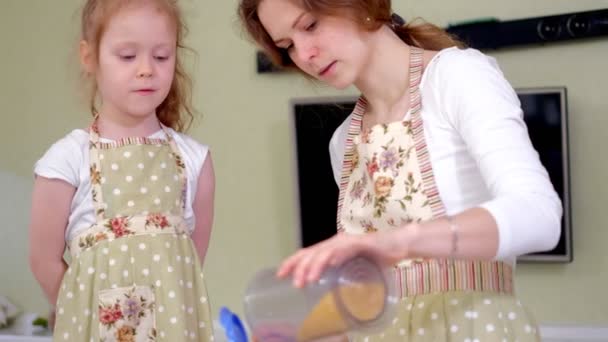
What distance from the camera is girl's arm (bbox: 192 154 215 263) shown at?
1.61 metres

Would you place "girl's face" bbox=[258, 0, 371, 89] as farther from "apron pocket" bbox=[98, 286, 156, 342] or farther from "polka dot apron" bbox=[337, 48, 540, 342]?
"apron pocket" bbox=[98, 286, 156, 342]

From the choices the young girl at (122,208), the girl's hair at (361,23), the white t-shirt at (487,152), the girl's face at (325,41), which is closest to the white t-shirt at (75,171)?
the young girl at (122,208)

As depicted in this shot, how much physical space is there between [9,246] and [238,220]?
0.92 metres

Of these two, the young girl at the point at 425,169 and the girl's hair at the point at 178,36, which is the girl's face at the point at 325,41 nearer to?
the young girl at the point at 425,169

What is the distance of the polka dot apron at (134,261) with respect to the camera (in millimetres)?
1456

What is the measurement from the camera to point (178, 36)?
161 centimetres

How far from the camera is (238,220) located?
9.91ft

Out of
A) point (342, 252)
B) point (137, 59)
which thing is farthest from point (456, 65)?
point (137, 59)

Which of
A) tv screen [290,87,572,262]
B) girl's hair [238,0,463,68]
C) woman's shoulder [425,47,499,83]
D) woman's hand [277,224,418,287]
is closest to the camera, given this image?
woman's hand [277,224,418,287]

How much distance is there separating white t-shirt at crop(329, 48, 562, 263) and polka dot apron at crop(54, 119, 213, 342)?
0.59 metres

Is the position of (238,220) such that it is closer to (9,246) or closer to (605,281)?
(9,246)

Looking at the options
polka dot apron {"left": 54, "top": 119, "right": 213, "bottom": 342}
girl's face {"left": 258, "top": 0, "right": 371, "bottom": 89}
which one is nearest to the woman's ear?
polka dot apron {"left": 54, "top": 119, "right": 213, "bottom": 342}

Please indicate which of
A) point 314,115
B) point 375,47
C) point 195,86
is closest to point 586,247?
point 314,115

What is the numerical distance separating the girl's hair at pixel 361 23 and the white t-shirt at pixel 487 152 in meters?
0.12
